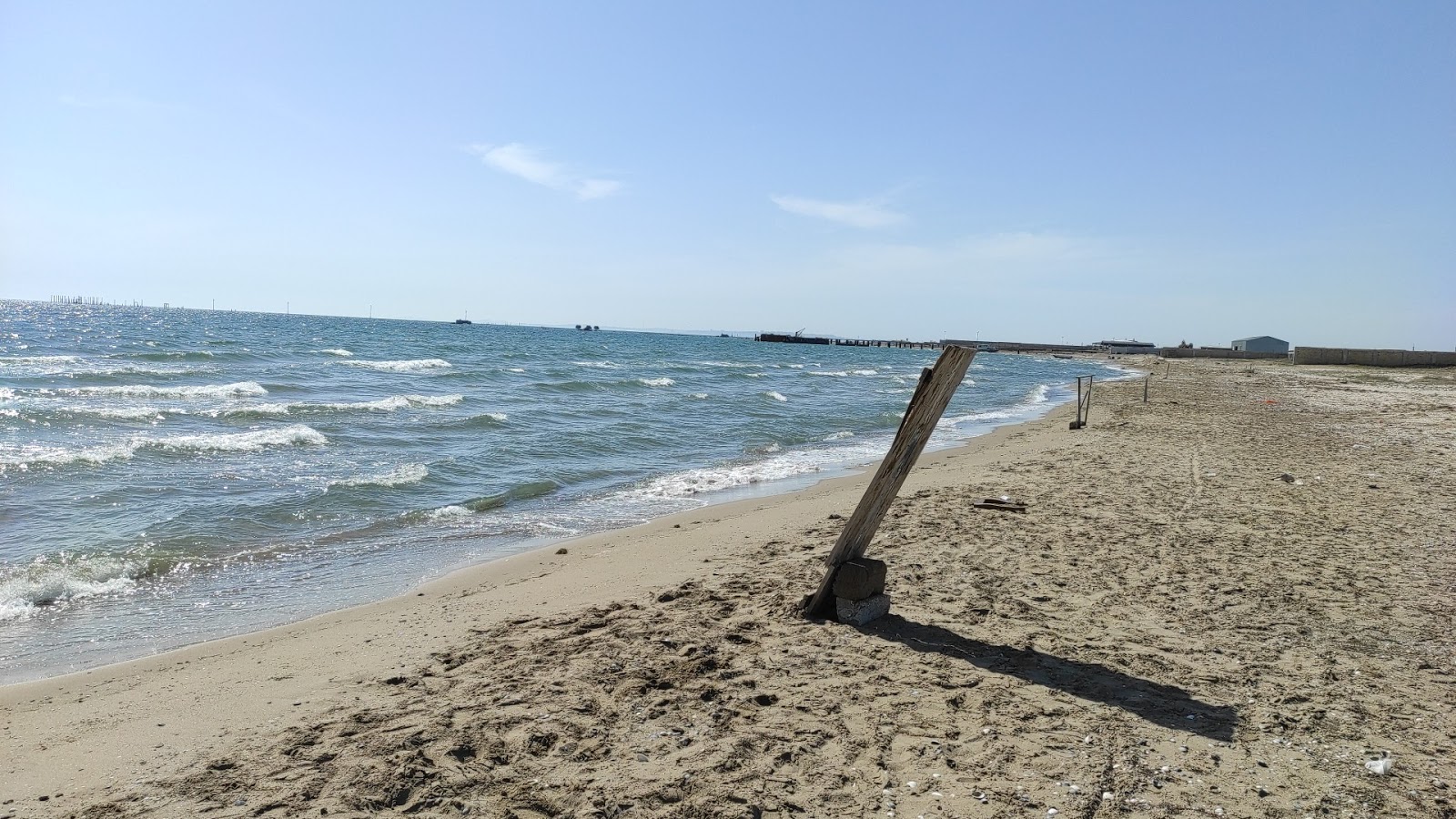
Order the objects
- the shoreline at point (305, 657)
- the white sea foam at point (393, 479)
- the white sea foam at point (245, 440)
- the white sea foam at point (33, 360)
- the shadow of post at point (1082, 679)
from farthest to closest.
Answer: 1. the white sea foam at point (33, 360)
2. the white sea foam at point (245, 440)
3. the white sea foam at point (393, 479)
4. the shoreline at point (305, 657)
5. the shadow of post at point (1082, 679)

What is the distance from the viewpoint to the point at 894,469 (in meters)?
5.38

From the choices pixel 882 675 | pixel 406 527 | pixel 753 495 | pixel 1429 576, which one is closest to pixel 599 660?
pixel 882 675

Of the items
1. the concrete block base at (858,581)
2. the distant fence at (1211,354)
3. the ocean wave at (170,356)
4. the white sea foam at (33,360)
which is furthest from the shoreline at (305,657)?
the distant fence at (1211,354)

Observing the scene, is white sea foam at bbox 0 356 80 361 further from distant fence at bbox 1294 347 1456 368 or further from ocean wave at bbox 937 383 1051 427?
distant fence at bbox 1294 347 1456 368

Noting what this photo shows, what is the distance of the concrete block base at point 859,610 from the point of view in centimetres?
520

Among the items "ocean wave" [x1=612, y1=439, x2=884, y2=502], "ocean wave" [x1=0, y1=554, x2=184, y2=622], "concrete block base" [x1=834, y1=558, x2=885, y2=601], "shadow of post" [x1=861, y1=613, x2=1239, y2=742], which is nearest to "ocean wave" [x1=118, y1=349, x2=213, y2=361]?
"ocean wave" [x1=612, y1=439, x2=884, y2=502]

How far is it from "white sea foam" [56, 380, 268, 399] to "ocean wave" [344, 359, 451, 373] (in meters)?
10.3

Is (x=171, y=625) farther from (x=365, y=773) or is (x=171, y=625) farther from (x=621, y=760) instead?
(x=621, y=760)

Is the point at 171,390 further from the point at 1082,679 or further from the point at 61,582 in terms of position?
the point at 1082,679

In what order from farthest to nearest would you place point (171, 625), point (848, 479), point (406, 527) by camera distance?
point (848, 479)
point (406, 527)
point (171, 625)

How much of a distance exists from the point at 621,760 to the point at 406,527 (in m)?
6.76

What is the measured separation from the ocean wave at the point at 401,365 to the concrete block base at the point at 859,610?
31467mm

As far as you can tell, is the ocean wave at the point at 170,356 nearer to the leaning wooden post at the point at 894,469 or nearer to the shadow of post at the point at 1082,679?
the leaning wooden post at the point at 894,469

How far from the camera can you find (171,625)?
20.2 feet
